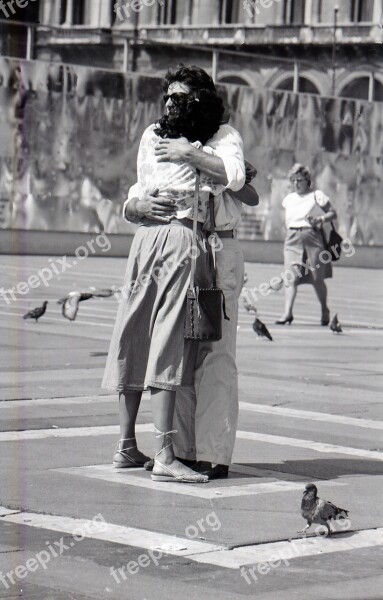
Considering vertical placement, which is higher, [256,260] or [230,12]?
[230,12]

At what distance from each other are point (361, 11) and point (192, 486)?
187 feet

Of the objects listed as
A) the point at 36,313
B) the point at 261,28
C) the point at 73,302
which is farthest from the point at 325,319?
the point at 261,28

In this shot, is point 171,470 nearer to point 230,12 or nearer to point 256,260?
point 256,260

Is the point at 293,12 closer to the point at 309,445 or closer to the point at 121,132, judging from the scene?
the point at 121,132

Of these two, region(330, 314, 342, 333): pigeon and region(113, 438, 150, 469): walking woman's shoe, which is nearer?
region(113, 438, 150, 469): walking woman's shoe

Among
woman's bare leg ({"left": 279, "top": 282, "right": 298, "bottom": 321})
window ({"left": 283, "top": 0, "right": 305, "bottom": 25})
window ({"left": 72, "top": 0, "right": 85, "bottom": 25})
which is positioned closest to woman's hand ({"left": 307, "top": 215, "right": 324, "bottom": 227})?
woman's bare leg ({"left": 279, "top": 282, "right": 298, "bottom": 321})

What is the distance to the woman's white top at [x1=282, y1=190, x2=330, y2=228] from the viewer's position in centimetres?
1667

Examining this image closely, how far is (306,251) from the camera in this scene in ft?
55.0

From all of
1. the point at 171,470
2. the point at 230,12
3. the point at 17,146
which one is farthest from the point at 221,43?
the point at 171,470

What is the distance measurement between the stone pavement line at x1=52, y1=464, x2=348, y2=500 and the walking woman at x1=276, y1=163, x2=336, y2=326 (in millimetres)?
9883

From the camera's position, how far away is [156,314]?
6598 millimetres

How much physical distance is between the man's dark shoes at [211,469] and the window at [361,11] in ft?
185

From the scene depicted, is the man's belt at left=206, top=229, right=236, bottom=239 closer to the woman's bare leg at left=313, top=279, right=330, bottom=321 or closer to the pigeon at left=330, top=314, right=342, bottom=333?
the pigeon at left=330, top=314, right=342, bottom=333

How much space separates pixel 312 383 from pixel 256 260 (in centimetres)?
2397
